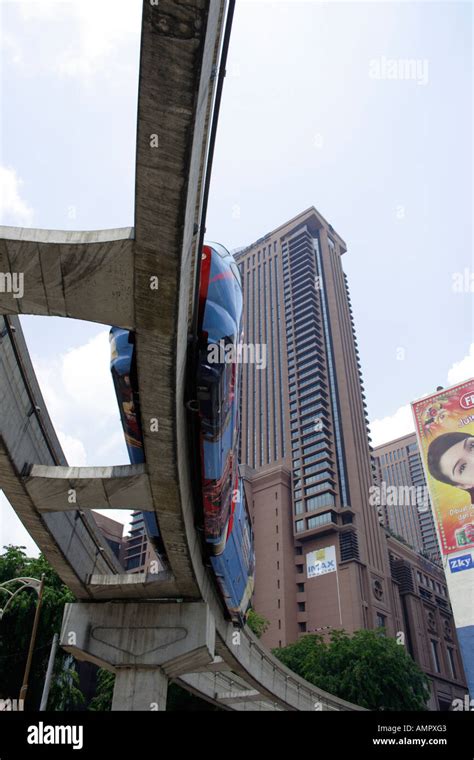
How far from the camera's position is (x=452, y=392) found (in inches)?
2884

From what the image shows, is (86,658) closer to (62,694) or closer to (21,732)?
(21,732)

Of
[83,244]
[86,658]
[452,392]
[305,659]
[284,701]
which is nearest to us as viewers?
[83,244]

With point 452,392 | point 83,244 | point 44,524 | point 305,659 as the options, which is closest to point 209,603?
point 44,524

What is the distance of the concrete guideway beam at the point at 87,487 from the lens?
11.7 meters

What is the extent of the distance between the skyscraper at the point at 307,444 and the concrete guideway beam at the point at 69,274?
70.9 metres

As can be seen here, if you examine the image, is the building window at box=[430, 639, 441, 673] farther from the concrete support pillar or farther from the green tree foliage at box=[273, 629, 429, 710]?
the concrete support pillar

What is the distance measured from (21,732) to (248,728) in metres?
5.14

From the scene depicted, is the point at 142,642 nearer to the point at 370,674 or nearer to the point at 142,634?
the point at 142,634

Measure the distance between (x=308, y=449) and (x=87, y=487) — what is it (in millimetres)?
81698

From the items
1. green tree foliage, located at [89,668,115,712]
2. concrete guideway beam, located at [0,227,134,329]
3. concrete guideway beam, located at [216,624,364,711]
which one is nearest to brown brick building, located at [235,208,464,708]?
concrete guideway beam, located at [216,624,364,711]

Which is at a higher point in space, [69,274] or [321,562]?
[321,562]

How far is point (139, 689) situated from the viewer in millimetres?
16328

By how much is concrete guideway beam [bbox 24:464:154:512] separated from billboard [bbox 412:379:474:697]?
62583 millimetres

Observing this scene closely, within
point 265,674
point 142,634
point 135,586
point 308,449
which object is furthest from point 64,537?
point 308,449
